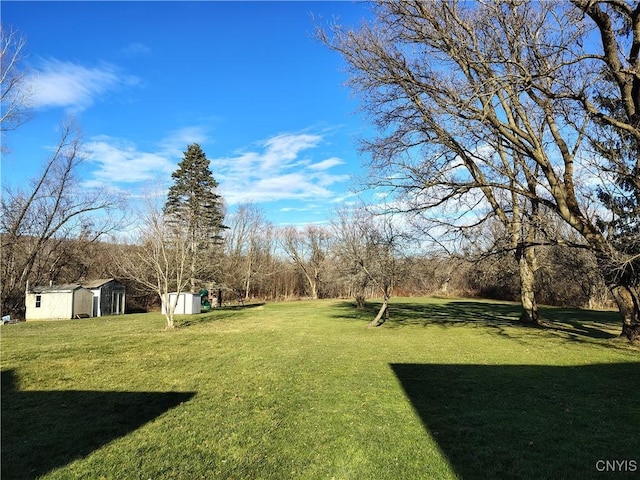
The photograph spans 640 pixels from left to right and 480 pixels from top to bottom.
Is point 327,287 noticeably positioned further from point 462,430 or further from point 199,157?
point 462,430

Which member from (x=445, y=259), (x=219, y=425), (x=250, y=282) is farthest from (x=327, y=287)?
(x=219, y=425)

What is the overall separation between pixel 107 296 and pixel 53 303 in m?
4.09

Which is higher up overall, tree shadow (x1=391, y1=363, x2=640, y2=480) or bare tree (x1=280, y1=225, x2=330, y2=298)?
bare tree (x1=280, y1=225, x2=330, y2=298)

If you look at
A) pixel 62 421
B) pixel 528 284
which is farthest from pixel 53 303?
pixel 528 284

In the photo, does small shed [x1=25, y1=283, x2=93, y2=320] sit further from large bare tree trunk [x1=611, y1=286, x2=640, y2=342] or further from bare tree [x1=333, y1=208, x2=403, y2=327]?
large bare tree trunk [x1=611, y1=286, x2=640, y2=342]

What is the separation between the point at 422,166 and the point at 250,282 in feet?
132

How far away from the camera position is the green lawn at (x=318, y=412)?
180 inches

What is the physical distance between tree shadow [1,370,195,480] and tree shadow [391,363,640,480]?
180 inches

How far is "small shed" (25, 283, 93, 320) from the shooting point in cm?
2659

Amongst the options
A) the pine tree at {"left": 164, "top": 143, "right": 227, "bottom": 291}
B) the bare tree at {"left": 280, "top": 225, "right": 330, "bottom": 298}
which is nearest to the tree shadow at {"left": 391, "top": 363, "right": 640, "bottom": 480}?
the pine tree at {"left": 164, "top": 143, "right": 227, "bottom": 291}

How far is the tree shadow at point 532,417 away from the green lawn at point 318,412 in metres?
0.03

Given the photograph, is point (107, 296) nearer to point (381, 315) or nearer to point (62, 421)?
point (381, 315)

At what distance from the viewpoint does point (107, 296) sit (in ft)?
99.8

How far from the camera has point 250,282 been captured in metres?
51.1
